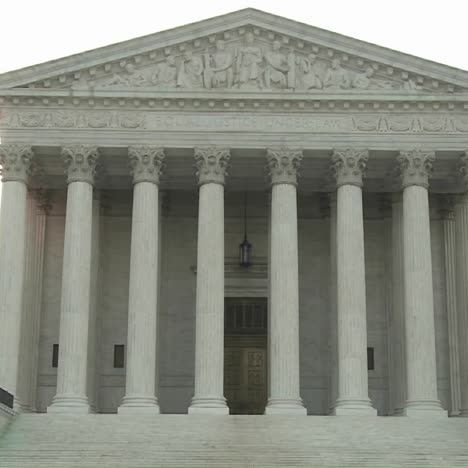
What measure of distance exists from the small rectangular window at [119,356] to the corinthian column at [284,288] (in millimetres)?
7758

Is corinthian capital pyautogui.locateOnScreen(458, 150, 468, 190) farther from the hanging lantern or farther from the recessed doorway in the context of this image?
the recessed doorway

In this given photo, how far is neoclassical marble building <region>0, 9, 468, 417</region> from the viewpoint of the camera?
133ft

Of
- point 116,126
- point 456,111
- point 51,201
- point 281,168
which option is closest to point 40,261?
point 51,201

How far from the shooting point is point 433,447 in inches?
1363

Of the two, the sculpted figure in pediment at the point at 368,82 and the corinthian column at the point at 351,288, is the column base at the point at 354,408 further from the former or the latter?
the sculpted figure in pediment at the point at 368,82

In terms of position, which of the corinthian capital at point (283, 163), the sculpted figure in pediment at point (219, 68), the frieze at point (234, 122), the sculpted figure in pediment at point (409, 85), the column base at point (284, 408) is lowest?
the column base at point (284, 408)

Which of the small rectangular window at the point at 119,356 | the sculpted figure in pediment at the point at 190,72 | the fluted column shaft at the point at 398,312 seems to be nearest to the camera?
the sculpted figure in pediment at the point at 190,72

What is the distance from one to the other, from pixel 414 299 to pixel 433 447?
7.82 meters

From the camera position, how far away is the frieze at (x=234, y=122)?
42031 millimetres

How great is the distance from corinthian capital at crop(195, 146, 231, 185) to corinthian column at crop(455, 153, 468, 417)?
423 inches

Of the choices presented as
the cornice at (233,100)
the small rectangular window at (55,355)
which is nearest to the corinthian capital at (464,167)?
the cornice at (233,100)

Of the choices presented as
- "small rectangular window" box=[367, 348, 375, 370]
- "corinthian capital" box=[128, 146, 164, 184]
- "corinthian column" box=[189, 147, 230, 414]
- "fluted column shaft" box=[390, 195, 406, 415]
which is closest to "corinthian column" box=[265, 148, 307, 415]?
"corinthian column" box=[189, 147, 230, 414]

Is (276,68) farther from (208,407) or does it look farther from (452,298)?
(208,407)

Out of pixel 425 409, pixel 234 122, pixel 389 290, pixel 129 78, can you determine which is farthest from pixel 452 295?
pixel 129 78
